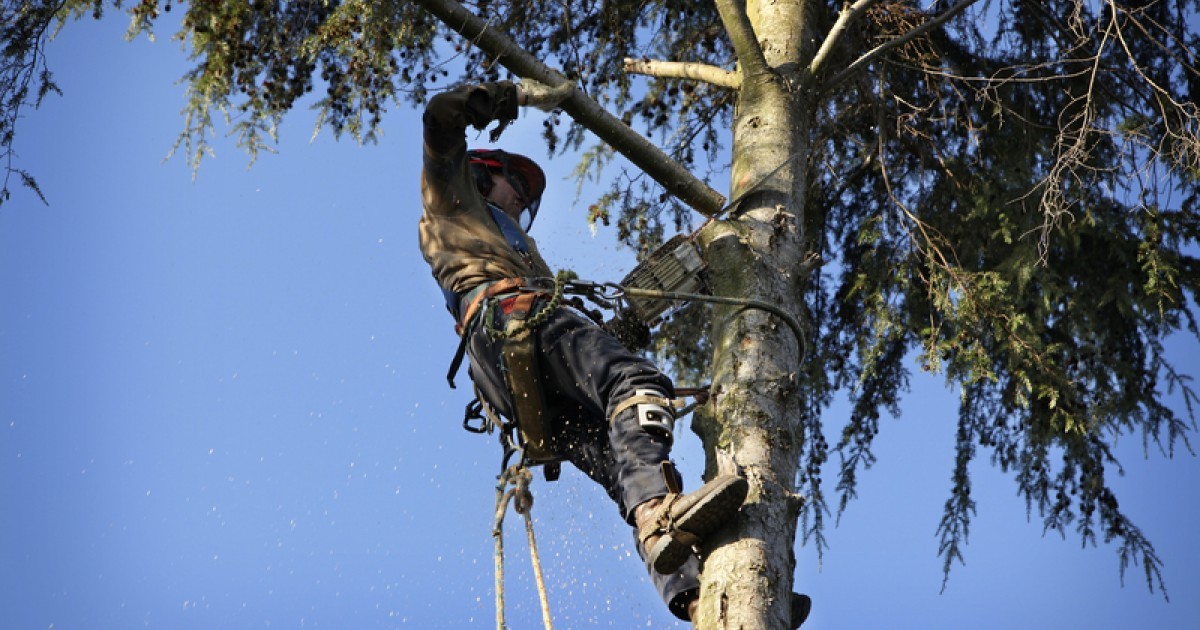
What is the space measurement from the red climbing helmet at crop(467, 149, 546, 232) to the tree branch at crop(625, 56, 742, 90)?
0.71 metres

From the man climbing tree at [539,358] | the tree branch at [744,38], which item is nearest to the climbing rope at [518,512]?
the man climbing tree at [539,358]

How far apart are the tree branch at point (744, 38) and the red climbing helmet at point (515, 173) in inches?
31.8

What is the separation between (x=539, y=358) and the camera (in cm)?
424

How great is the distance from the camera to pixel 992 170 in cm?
643

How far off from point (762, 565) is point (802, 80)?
6.86 ft

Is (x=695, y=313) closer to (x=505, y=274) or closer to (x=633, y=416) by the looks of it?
(x=505, y=274)

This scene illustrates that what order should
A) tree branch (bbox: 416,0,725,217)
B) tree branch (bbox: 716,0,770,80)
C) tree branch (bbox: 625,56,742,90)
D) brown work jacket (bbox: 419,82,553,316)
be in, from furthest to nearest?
tree branch (bbox: 625,56,742,90)
tree branch (bbox: 716,0,770,80)
tree branch (bbox: 416,0,725,217)
brown work jacket (bbox: 419,82,553,316)

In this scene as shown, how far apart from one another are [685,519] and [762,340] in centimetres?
76

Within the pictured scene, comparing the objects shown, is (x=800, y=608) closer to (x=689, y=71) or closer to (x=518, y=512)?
(x=518, y=512)

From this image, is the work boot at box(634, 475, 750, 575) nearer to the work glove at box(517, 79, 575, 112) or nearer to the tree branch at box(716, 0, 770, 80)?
the work glove at box(517, 79, 575, 112)

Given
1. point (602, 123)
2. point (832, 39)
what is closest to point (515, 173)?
point (602, 123)

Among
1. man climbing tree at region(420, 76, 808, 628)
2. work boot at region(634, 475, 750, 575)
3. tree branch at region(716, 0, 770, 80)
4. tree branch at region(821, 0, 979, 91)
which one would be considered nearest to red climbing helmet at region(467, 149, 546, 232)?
man climbing tree at region(420, 76, 808, 628)

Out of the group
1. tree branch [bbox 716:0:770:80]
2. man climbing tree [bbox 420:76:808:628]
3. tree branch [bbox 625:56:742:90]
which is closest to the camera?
man climbing tree [bbox 420:76:808:628]

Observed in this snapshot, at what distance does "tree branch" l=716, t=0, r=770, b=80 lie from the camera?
485cm
